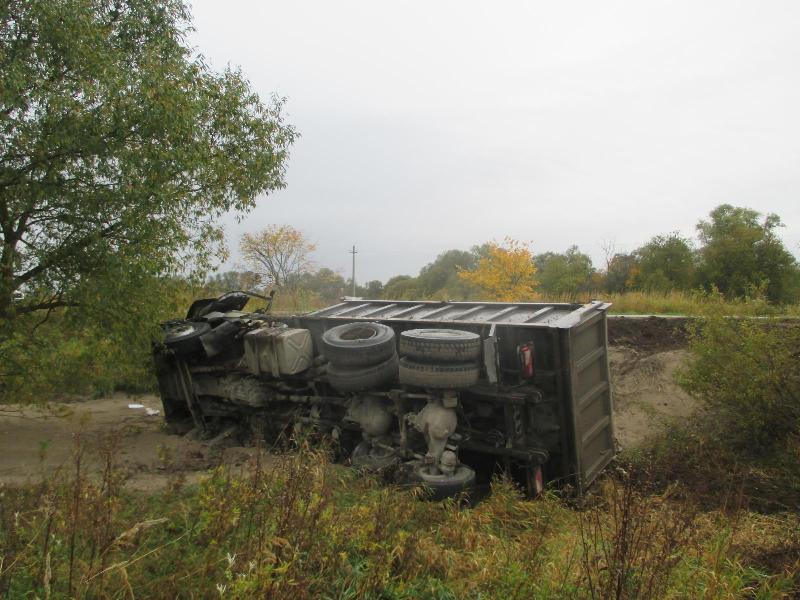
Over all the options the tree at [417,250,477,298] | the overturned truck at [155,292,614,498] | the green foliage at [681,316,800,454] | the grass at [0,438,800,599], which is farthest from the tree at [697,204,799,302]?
the tree at [417,250,477,298]

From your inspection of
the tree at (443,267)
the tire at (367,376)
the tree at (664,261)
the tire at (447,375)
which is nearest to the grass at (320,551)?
the tire at (447,375)

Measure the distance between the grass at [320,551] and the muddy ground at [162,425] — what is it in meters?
1.91

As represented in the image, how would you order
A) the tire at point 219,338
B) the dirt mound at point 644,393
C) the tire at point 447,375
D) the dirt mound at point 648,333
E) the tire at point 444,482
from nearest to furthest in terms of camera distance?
the tire at point 444,482, the tire at point 447,375, the tire at point 219,338, the dirt mound at point 644,393, the dirt mound at point 648,333

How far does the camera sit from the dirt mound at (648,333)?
10406 millimetres

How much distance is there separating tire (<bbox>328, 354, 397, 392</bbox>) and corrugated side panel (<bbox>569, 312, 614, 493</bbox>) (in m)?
1.73

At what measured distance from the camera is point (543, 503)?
4836mm

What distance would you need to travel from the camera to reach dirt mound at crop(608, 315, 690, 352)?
1041 centimetres

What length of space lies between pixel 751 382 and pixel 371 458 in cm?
424

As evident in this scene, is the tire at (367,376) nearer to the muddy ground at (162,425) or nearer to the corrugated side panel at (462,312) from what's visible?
the corrugated side panel at (462,312)

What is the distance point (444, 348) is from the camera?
506 cm

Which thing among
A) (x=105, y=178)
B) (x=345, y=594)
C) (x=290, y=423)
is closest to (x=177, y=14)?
(x=105, y=178)

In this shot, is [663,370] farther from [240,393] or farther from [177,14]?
[177,14]

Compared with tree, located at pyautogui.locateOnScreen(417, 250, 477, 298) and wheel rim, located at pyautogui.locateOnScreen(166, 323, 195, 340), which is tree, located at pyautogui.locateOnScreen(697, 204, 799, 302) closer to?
wheel rim, located at pyautogui.locateOnScreen(166, 323, 195, 340)

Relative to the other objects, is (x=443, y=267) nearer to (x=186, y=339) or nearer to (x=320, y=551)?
(x=186, y=339)
